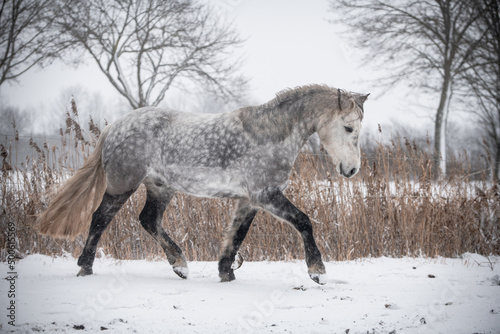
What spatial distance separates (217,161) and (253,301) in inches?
41.4

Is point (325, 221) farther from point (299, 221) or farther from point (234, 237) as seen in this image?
point (299, 221)

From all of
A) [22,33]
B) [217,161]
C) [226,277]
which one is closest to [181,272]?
[226,277]

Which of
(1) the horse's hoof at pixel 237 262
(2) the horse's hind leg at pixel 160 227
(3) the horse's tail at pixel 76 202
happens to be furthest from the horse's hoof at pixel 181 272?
(3) the horse's tail at pixel 76 202

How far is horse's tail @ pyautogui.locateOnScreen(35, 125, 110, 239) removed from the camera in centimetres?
327

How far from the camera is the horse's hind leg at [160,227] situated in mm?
3230

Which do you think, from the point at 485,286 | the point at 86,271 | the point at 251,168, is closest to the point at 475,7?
the point at 485,286

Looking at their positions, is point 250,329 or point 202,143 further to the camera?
point 202,143

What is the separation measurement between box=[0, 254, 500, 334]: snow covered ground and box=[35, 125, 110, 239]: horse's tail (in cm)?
39

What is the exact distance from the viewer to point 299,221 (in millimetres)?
2785

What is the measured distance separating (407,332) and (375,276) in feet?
4.44

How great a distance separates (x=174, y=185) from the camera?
3168mm

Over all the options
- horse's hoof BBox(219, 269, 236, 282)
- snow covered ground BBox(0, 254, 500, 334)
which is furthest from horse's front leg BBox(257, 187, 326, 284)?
horse's hoof BBox(219, 269, 236, 282)

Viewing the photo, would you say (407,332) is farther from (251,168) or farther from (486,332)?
(251,168)

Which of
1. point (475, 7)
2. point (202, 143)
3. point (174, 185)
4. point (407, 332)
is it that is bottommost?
point (407, 332)
